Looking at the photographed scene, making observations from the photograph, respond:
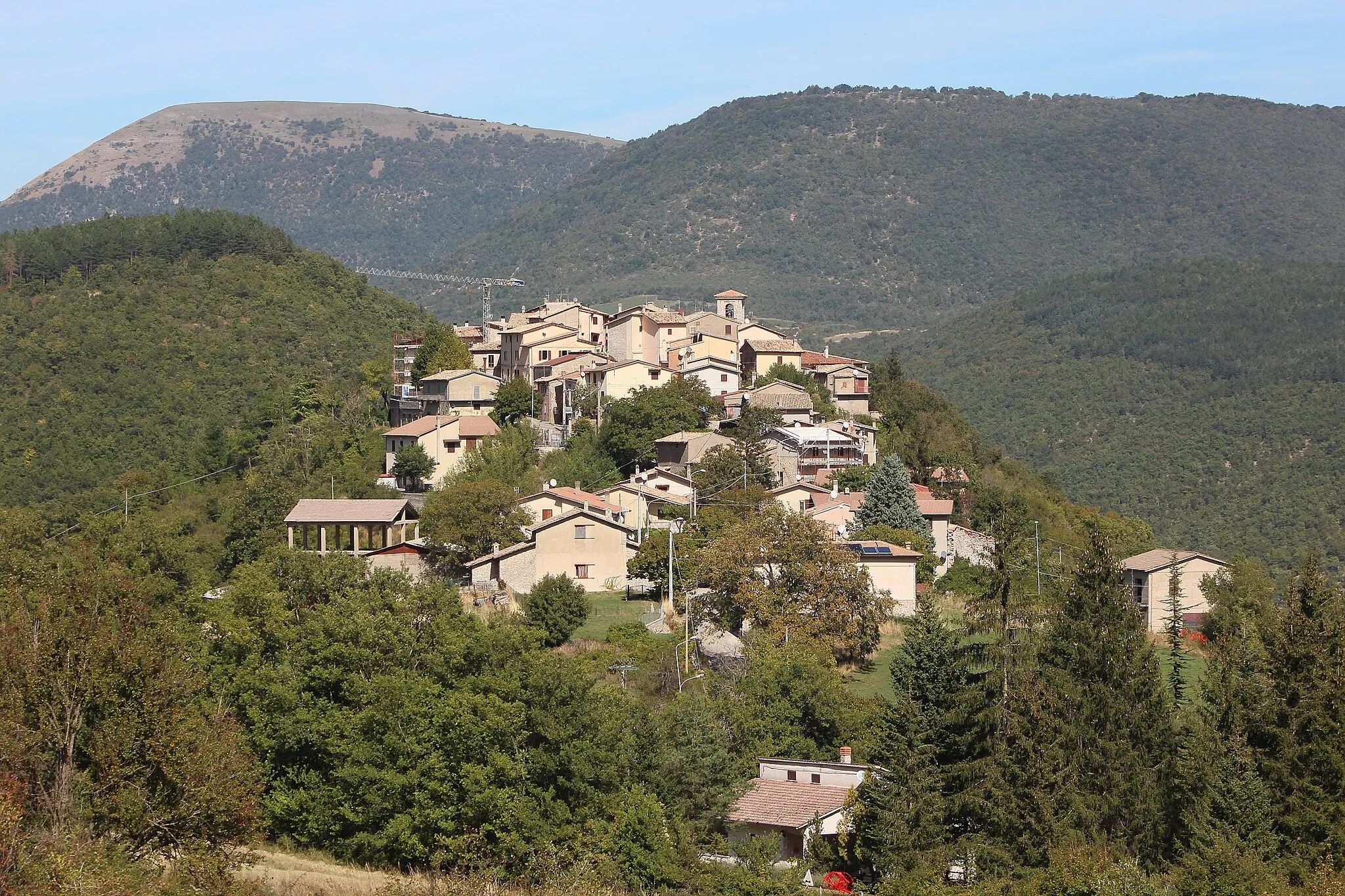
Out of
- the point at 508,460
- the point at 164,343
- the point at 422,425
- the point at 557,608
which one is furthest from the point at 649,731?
the point at 164,343

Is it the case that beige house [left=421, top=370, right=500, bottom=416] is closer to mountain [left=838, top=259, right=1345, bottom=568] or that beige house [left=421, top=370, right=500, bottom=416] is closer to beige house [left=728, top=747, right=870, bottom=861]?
beige house [left=728, top=747, right=870, bottom=861]

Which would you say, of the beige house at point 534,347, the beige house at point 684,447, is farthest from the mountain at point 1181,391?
the beige house at point 684,447

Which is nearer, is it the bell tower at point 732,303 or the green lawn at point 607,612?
the green lawn at point 607,612

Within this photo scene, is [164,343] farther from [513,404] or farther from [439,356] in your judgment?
[513,404]

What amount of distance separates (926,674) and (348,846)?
11743 millimetres

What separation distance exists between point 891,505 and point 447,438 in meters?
18.5

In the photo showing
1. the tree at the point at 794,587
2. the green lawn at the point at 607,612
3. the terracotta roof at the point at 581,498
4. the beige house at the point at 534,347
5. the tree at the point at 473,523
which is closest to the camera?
the tree at the point at 794,587

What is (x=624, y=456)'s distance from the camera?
60.2 metres

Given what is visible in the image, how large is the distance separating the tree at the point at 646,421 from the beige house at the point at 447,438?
509cm

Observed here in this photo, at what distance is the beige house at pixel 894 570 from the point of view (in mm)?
48656

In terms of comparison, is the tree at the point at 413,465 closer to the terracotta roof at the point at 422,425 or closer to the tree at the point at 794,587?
the terracotta roof at the point at 422,425

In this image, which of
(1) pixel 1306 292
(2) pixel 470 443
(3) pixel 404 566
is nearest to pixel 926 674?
(3) pixel 404 566

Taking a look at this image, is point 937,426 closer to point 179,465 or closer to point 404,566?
point 404,566

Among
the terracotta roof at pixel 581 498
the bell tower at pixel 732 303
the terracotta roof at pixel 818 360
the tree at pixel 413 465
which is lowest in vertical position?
the terracotta roof at pixel 581 498
